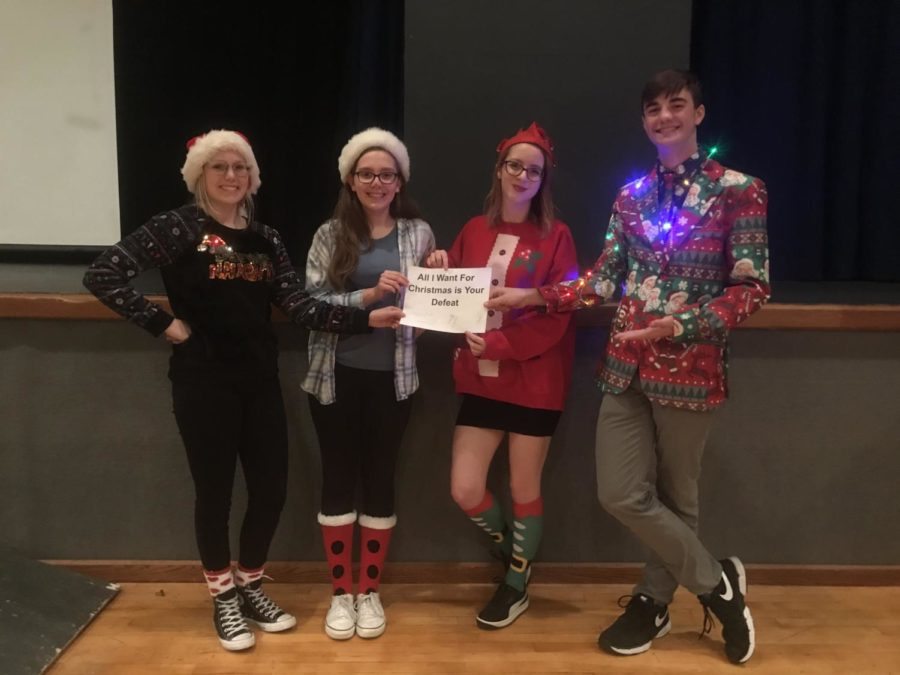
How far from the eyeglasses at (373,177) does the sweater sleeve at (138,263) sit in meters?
0.45

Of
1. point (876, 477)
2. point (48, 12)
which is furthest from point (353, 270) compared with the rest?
point (48, 12)

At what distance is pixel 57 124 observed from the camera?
3252 millimetres

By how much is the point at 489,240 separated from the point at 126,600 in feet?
5.25

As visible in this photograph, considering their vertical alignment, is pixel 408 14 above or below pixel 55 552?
above

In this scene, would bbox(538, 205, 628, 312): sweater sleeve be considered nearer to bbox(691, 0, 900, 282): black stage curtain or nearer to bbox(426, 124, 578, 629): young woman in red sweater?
bbox(426, 124, 578, 629): young woman in red sweater

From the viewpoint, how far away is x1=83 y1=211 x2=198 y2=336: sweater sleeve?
65.6 inches

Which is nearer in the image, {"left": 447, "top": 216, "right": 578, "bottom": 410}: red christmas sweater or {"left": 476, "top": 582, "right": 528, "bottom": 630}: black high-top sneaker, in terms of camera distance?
{"left": 447, "top": 216, "right": 578, "bottom": 410}: red christmas sweater

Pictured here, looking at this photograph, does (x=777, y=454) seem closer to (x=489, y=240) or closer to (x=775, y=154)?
(x=489, y=240)

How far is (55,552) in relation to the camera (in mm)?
2260

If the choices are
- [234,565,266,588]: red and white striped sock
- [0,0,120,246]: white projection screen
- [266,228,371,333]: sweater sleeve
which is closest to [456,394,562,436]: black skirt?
[266,228,371,333]: sweater sleeve

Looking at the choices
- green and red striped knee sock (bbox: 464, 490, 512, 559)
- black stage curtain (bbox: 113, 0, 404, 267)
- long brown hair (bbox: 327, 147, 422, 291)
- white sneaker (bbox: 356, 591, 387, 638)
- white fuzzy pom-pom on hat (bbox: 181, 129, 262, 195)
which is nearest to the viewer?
white fuzzy pom-pom on hat (bbox: 181, 129, 262, 195)

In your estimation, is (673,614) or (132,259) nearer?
(132,259)

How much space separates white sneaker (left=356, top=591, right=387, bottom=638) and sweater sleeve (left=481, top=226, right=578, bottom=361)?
809mm

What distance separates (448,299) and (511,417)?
395 mm
